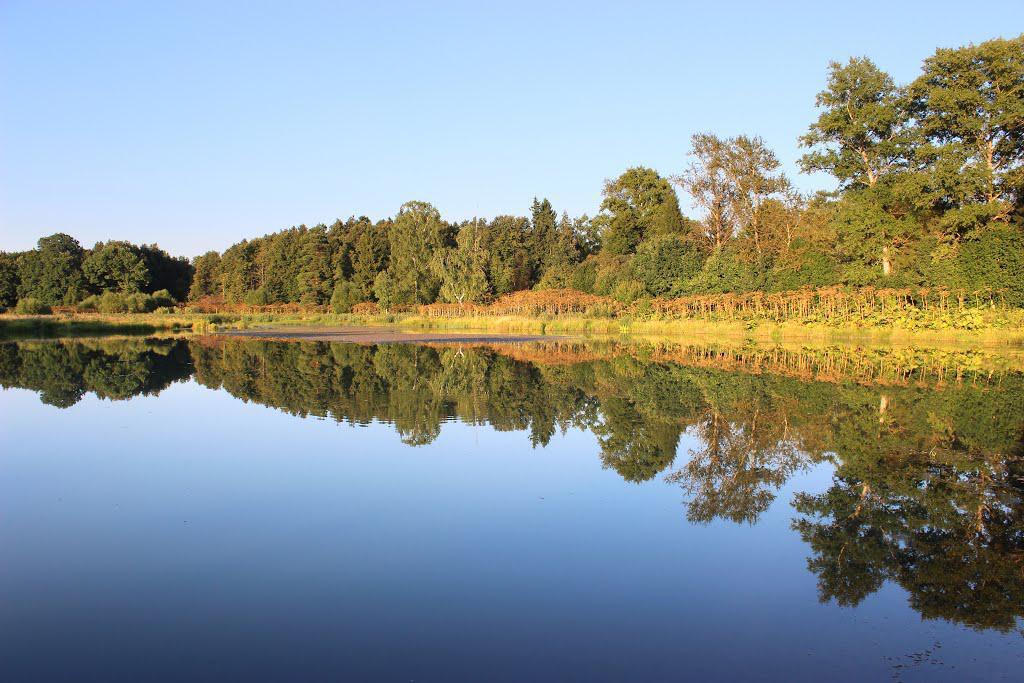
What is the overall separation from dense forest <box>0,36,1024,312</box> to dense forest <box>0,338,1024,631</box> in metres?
10.9

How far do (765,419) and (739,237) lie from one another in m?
37.5

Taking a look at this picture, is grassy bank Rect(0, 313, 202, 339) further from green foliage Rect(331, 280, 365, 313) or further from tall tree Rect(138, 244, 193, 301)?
tall tree Rect(138, 244, 193, 301)

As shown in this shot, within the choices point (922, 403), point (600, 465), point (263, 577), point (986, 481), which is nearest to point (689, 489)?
point (600, 465)

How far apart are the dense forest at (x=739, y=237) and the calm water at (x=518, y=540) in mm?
20178

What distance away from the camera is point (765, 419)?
12.2 meters

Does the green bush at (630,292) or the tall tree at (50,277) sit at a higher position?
the tall tree at (50,277)

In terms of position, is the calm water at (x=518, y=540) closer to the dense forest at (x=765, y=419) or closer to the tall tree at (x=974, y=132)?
the dense forest at (x=765, y=419)

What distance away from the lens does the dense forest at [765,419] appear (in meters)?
6.11

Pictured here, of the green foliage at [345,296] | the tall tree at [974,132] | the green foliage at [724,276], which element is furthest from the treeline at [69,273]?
the tall tree at [974,132]

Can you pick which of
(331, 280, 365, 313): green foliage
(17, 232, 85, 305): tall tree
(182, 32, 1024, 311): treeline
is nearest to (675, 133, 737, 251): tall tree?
(182, 32, 1024, 311): treeline

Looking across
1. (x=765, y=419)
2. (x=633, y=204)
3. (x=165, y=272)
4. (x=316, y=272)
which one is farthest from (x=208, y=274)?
(x=765, y=419)

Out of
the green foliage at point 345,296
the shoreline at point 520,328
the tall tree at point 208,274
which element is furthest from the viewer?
the tall tree at point 208,274

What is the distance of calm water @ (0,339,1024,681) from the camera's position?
14.7 ft

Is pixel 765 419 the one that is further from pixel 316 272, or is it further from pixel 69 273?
pixel 69 273
